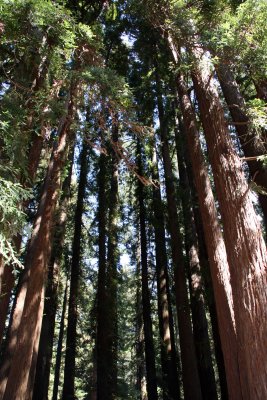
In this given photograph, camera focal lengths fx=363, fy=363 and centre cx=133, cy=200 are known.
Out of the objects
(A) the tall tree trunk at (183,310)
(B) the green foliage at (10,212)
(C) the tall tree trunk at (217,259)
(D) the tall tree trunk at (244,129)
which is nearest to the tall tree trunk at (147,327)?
(A) the tall tree trunk at (183,310)

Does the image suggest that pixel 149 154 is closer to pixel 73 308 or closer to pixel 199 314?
pixel 199 314

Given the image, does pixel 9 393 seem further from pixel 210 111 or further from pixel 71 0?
pixel 71 0

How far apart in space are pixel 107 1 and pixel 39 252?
599 centimetres

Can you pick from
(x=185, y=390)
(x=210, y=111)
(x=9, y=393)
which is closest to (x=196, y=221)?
(x=185, y=390)

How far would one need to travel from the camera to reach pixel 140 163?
629 inches

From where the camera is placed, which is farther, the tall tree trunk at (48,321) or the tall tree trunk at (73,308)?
the tall tree trunk at (73,308)

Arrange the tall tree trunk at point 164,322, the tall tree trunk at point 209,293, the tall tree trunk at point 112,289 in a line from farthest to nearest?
the tall tree trunk at point 164,322 < the tall tree trunk at point 112,289 < the tall tree trunk at point 209,293

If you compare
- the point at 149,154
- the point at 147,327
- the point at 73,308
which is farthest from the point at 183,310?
the point at 149,154

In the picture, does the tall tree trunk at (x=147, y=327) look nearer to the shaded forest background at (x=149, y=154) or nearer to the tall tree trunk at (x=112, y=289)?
the shaded forest background at (x=149, y=154)

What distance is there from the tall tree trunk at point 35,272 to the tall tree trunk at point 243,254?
8.74 feet

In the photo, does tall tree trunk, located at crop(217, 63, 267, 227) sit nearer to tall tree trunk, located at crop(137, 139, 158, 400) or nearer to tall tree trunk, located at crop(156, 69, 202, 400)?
tall tree trunk, located at crop(156, 69, 202, 400)

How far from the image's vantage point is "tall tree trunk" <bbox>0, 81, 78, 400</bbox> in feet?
20.4

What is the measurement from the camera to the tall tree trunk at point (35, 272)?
6.22m

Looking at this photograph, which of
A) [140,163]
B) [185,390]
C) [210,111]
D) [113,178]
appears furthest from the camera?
[140,163]
